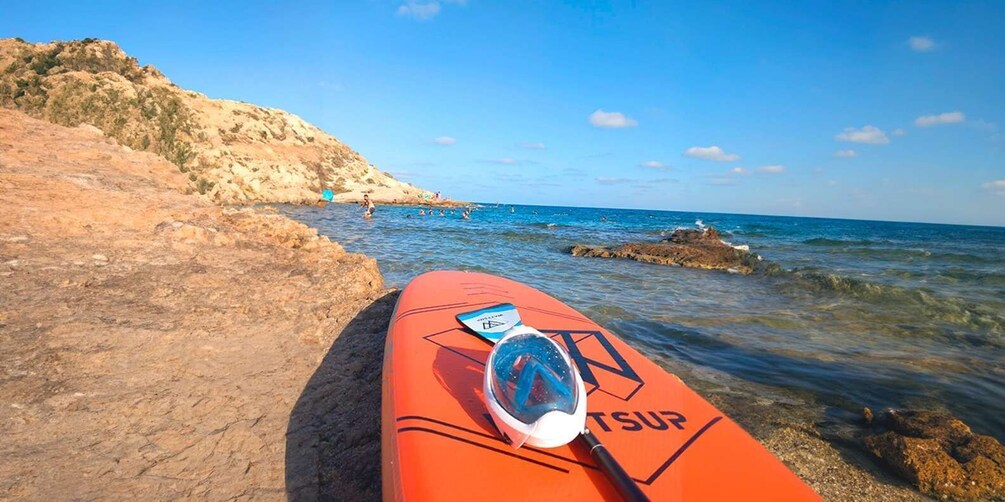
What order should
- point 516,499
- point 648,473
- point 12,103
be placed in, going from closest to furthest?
point 516,499 → point 648,473 → point 12,103

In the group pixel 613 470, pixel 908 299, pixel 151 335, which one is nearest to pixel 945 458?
pixel 613 470

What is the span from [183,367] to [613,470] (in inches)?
128

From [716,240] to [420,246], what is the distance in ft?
43.6

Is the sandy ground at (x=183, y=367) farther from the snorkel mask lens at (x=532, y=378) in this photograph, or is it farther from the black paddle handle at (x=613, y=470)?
the black paddle handle at (x=613, y=470)

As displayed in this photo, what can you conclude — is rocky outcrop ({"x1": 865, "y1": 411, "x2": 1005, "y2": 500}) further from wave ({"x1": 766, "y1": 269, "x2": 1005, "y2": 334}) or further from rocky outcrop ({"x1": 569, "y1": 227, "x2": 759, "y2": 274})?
rocky outcrop ({"x1": 569, "y1": 227, "x2": 759, "y2": 274})

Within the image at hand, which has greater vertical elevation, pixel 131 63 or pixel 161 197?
pixel 131 63

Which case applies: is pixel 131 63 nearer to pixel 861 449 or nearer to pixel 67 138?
pixel 67 138

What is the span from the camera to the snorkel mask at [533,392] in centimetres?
190

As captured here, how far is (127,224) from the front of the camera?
19.6 ft

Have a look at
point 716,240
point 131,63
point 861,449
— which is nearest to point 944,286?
point 716,240

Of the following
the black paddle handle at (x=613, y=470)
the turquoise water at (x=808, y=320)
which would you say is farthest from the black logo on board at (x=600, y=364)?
the turquoise water at (x=808, y=320)

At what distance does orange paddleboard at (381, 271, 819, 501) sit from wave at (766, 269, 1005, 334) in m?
8.15

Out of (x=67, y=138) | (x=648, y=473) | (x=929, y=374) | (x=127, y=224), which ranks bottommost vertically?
(x=929, y=374)

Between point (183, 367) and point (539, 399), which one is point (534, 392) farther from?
point (183, 367)
